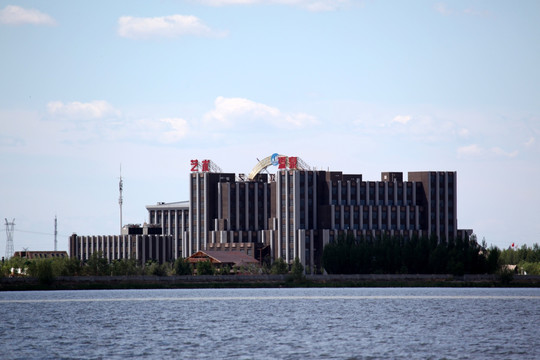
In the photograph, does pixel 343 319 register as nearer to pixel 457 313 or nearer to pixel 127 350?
pixel 457 313

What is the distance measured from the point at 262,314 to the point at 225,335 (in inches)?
1420

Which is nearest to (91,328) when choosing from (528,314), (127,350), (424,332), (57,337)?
(57,337)

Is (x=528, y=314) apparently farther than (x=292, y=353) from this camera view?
Yes

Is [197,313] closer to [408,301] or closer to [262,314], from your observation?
[262,314]

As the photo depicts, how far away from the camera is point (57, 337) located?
101000mm

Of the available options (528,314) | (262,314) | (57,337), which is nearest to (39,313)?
(262,314)

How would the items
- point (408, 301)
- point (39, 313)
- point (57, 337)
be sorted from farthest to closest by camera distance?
point (408, 301)
point (39, 313)
point (57, 337)

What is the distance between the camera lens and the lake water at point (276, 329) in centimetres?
8406

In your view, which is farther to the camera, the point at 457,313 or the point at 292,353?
the point at 457,313

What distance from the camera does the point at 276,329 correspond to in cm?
10888

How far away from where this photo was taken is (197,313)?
14000cm

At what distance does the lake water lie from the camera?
276 ft

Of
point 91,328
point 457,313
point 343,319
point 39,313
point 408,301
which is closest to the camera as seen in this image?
point 91,328

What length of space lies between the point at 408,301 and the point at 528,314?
43.3 meters
